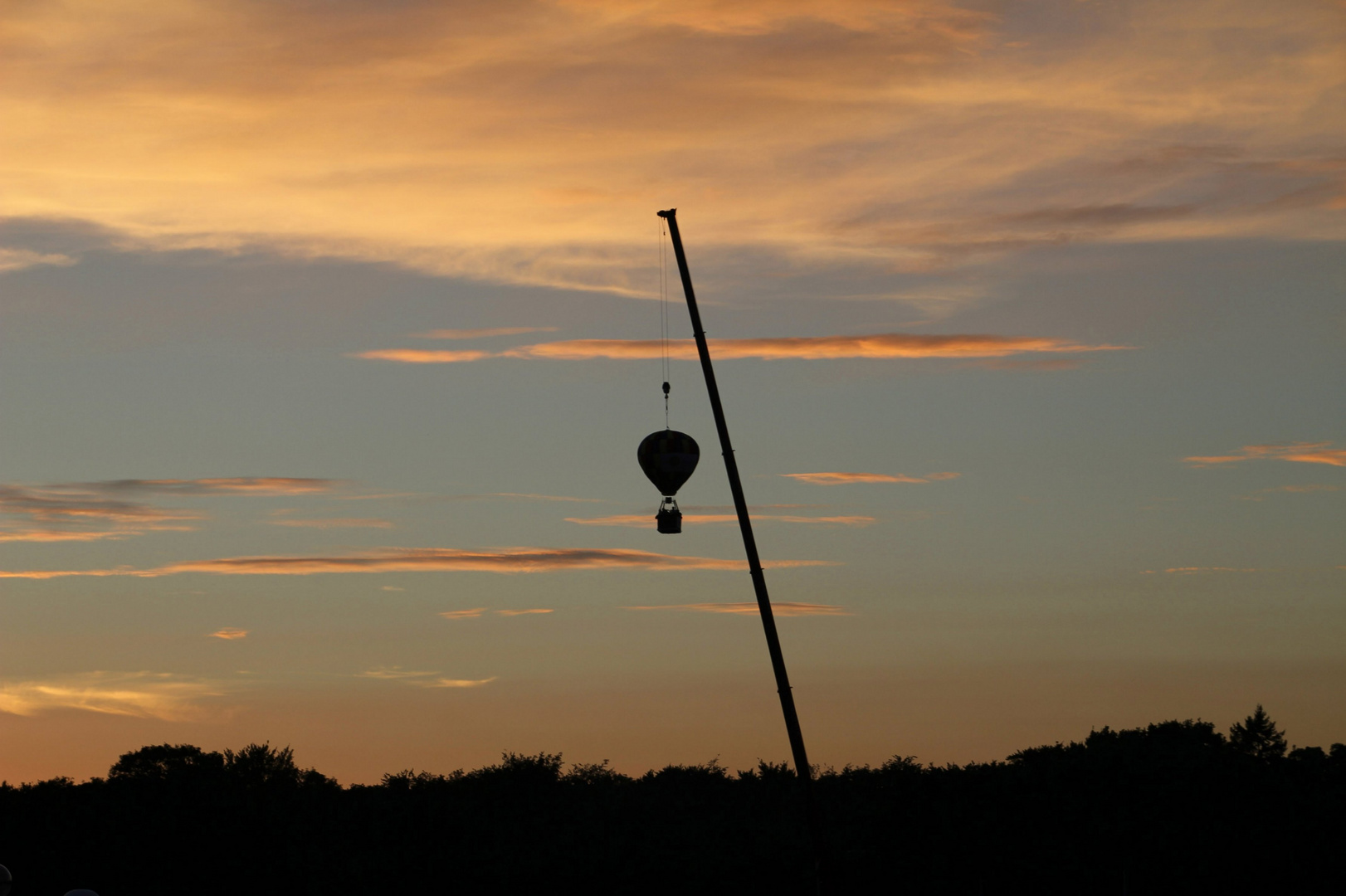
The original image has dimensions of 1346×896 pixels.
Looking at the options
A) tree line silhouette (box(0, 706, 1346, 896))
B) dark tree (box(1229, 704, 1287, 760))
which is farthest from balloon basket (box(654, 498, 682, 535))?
dark tree (box(1229, 704, 1287, 760))

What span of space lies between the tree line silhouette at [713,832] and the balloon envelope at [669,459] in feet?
106

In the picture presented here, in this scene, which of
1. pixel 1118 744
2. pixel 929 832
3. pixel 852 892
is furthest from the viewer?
pixel 1118 744

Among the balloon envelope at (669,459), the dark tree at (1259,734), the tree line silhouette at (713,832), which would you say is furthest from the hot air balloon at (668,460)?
the dark tree at (1259,734)

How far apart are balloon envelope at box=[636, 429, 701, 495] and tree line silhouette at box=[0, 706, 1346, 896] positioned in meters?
32.2

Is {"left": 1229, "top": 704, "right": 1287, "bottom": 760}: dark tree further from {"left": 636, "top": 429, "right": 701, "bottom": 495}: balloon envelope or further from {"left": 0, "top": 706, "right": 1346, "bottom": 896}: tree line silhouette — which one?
{"left": 636, "top": 429, "right": 701, "bottom": 495}: balloon envelope

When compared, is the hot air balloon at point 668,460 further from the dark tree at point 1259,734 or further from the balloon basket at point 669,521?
the dark tree at point 1259,734

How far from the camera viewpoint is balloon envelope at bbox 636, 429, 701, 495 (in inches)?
1628

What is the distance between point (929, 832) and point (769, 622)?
47250mm

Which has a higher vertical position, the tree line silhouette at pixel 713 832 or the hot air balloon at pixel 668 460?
the hot air balloon at pixel 668 460

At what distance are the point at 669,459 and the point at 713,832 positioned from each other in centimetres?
A: 4215

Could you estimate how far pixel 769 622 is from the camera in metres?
36.4

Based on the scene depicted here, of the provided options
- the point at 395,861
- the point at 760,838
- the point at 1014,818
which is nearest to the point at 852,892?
the point at 760,838

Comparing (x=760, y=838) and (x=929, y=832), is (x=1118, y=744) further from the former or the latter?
(x=760, y=838)

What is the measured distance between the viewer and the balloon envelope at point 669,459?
41344 millimetres
